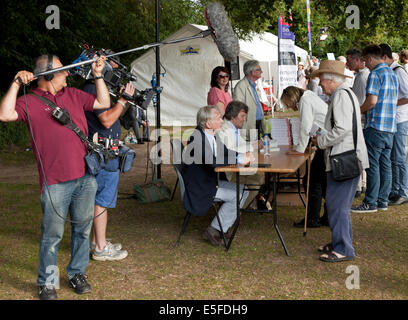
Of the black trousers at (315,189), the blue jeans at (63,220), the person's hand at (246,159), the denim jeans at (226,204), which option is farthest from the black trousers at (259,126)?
the blue jeans at (63,220)

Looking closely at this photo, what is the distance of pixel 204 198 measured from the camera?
506cm

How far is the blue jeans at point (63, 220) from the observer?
3.69 metres

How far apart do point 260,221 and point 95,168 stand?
2850mm

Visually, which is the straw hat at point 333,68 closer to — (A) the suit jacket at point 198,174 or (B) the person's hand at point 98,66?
(A) the suit jacket at point 198,174

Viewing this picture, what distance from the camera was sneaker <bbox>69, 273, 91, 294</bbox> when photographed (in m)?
4.02

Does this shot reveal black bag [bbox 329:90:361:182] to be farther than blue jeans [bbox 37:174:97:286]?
Yes

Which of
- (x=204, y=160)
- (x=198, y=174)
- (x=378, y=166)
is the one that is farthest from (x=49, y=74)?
(x=378, y=166)

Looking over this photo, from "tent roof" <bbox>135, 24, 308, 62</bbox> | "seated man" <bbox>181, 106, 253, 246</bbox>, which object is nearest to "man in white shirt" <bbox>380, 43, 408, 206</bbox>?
"seated man" <bbox>181, 106, 253, 246</bbox>

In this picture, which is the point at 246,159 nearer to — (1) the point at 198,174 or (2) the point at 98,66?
(1) the point at 198,174

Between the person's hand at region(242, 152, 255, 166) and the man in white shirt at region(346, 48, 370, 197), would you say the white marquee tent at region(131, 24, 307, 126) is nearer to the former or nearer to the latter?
the man in white shirt at region(346, 48, 370, 197)

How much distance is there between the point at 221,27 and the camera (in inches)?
289

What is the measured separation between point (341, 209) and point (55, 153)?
2.52 meters

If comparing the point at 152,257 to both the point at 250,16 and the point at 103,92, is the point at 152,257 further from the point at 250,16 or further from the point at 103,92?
the point at 250,16

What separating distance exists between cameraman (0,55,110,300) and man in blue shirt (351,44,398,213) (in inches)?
142
